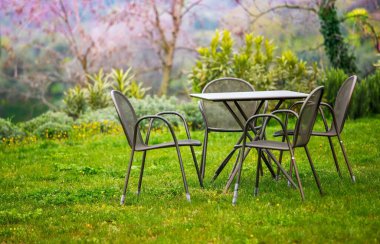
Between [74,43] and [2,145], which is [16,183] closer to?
[2,145]

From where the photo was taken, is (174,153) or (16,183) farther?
(174,153)

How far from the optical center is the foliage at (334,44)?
1437cm

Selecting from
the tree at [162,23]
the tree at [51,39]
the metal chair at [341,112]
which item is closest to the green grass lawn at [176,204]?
the metal chair at [341,112]

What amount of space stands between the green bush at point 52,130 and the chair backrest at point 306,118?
22.9ft

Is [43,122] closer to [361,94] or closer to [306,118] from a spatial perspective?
[361,94]

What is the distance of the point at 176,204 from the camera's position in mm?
5648

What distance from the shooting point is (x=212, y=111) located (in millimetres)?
7133

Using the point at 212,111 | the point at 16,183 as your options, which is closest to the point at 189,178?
the point at 212,111

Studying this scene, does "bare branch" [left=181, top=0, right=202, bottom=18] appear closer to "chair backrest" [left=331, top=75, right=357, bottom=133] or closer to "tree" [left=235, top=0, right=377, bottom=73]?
"tree" [left=235, top=0, right=377, bottom=73]

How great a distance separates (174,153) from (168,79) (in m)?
13.0

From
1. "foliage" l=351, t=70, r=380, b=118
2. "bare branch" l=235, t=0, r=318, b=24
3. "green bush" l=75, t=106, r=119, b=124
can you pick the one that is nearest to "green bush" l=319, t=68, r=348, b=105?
"foliage" l=351, t=70, r=380, b=118

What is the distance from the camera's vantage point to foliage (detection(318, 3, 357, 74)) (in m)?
14.4

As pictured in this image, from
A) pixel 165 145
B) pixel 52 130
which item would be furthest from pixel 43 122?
pixel 165 145

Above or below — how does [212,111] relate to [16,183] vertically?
above
